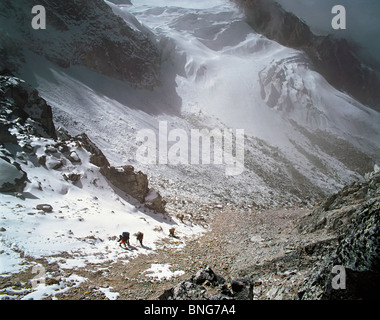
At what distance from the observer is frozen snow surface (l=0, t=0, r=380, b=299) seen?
823cm

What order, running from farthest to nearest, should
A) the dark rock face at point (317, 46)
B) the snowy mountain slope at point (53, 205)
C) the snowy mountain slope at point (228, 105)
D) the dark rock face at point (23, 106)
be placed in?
1. the dark rock face at point (317, 46)
2. the snowy mountain slope at point (228, 105)
3. the dark rock face at point (23, 106)
4. the snowy mountain slope at point (53, 205)

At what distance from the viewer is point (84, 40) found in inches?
1681

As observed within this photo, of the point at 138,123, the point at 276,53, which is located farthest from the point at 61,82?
the point at 276,53

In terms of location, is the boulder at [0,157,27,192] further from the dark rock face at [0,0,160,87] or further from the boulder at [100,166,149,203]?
the dark rock face at [0,0,160,87]

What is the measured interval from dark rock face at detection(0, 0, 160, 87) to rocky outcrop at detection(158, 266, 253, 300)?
38.4 meters

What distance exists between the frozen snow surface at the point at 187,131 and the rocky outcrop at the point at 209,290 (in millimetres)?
2032

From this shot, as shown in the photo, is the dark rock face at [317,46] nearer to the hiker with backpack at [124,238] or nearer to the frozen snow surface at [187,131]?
the frozen snow surface at [187,131]

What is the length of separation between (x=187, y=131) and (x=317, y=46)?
2883 inches

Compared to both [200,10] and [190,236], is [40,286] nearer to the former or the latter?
[190,236]

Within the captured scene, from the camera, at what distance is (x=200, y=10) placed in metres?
75.9

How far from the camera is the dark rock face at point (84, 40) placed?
3553 cm

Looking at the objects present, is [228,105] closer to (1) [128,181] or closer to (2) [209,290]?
(1) [128,181]

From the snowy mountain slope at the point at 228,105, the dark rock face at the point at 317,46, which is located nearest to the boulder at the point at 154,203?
the snowy mountain slope at the point at 228,105
